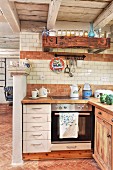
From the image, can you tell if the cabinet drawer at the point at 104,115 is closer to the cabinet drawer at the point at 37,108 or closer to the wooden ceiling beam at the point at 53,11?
the cabinet drawer at the point at 37,108

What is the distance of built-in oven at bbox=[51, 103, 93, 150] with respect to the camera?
3.01m

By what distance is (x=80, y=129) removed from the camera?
3.04 meters

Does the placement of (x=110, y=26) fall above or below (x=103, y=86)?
above

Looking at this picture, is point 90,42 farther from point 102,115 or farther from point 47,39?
point 102,115

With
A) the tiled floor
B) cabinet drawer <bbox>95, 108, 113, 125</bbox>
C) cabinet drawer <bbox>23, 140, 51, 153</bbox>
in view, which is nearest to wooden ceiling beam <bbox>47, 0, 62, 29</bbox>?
cabinet drawer <bbox>95, 108, 113, 125</bbox>

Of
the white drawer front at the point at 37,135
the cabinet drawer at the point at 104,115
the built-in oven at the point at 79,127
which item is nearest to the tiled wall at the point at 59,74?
the built-in oven at the point at 79,127

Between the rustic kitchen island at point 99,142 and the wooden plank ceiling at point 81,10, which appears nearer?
the rustic kitchen island at point 99,142

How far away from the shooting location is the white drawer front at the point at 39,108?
2.97 metres

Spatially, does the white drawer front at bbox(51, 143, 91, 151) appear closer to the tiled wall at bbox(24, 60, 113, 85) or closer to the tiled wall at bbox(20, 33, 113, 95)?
the tiled wall at bbox(20, 33, 113, 95)

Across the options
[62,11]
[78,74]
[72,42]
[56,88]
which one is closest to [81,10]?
[62,11]

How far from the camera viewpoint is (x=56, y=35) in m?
3.27

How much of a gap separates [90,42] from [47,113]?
1.40 m

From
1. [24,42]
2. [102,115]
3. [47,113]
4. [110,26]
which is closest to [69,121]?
[47,113]

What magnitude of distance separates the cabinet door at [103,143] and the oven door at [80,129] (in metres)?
0.28
